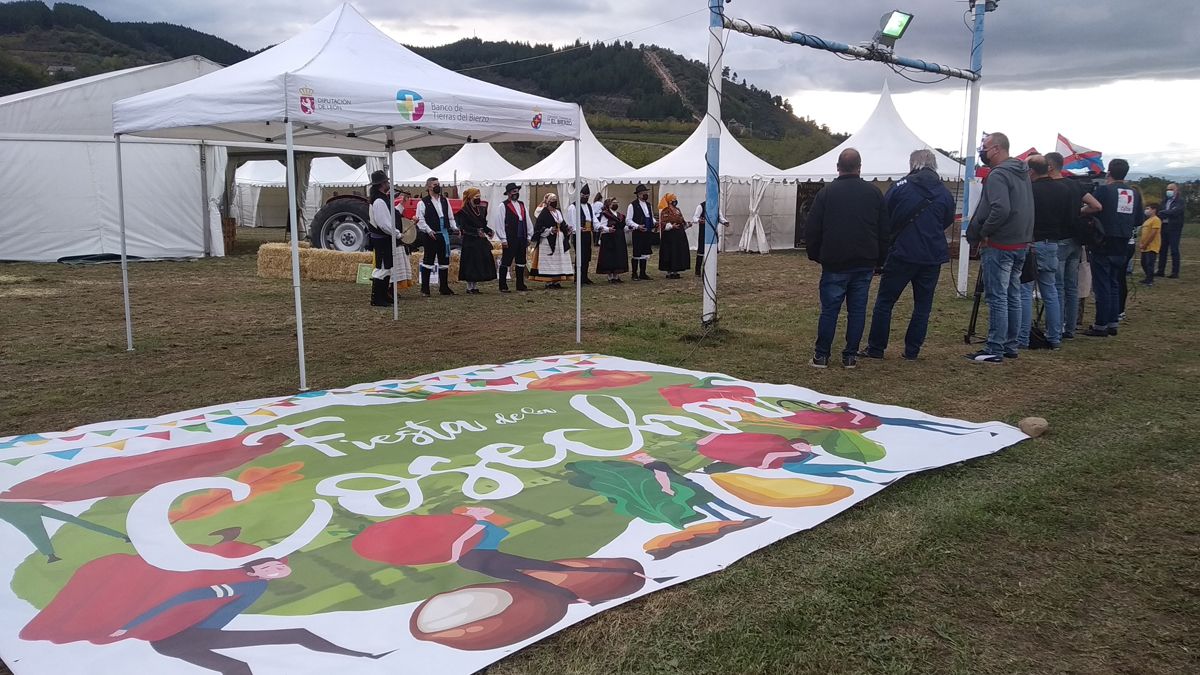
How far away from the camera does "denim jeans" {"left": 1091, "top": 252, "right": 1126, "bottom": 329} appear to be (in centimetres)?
818

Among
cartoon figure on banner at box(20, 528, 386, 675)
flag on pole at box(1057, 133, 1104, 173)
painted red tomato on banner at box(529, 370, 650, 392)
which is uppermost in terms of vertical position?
flag on pole at box(1057, 133, 1104, 173)

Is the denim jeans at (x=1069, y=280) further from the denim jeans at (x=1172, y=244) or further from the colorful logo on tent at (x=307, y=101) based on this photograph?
the denim jeans at (x=1172, y=244)

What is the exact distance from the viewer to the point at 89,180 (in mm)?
16562

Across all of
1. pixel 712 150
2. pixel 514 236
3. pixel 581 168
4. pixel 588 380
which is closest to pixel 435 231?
pixel 514 236

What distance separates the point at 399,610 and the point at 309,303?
366 inches

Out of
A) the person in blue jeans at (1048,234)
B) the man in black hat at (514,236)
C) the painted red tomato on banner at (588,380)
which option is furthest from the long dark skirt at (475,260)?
the person in blue jeans at (1048,234)

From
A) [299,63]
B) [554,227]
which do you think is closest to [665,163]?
[554,227]

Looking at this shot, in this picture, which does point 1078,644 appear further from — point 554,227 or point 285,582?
point 554,227

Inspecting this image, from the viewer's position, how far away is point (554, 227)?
1330 centimetres

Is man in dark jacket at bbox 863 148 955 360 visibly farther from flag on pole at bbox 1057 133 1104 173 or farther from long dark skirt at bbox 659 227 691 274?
long dark skirt at bbox 659 227 691 274

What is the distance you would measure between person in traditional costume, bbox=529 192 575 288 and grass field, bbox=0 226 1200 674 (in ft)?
5.23

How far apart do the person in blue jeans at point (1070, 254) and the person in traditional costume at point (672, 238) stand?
7.36 m

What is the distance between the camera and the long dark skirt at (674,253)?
14.9 meters

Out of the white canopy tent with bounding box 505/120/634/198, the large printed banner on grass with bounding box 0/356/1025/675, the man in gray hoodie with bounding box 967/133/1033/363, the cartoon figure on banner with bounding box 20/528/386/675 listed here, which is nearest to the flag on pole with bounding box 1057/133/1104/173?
the man in gray hoodie with bounding box 967/133/1033/363
